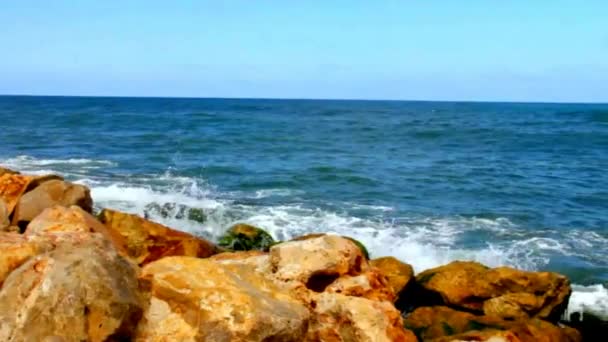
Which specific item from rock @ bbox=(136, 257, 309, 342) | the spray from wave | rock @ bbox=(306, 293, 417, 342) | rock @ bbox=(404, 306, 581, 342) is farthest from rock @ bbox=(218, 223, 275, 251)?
rock @ bbox=(136, 257, 309, 342)

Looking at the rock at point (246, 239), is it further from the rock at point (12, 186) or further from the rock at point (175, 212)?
the rock at point (12, 186)

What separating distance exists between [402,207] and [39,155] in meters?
16.9

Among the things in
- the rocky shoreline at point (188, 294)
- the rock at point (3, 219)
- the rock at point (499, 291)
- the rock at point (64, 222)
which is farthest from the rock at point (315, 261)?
the rock at point (499, 291)

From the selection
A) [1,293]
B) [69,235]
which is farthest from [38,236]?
[1,293]

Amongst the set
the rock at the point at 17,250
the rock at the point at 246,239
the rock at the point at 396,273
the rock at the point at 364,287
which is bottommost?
the rock at the point at 246,239

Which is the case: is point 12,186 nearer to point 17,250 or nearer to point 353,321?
point 17,250

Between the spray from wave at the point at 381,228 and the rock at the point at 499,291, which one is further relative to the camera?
the spray from wave at the point at 381,228

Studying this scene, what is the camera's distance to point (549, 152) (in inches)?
1480

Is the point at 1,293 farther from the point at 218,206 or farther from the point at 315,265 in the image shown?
the point at 218,206

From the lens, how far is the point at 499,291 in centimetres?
1036

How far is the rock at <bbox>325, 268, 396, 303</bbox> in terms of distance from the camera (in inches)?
249

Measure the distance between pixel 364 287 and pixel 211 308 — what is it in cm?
178

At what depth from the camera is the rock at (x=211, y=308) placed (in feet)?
16.6

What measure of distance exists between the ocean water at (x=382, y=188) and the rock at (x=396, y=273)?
331 centimetres
